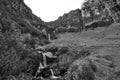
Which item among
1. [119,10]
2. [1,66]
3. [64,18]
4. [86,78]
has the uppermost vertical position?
[64,18]

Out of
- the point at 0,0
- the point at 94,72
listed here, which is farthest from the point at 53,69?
the point at 0,0

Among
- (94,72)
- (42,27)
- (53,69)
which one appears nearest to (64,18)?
(42,27)

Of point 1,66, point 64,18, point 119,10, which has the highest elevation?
point 64,18

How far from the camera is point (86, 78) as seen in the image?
9.80 meters

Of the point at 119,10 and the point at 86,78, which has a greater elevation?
the point at 119,10

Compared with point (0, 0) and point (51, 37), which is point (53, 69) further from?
point (51, 37)

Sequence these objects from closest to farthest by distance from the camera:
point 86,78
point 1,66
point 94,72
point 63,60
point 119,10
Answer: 1. point 1,66
2. point 86,78
3. point 94,72
4. point 119,10
5. point 63,60

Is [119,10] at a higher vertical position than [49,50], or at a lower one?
higher

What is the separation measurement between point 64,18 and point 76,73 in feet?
275

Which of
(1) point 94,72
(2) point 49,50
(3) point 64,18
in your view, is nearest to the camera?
(1) point 94,72

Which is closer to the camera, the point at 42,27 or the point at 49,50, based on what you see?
the point at 49,50

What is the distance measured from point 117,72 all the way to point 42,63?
13.9 m

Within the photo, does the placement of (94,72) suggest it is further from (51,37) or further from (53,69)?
(51,37)

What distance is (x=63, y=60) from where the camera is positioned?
20.3m
